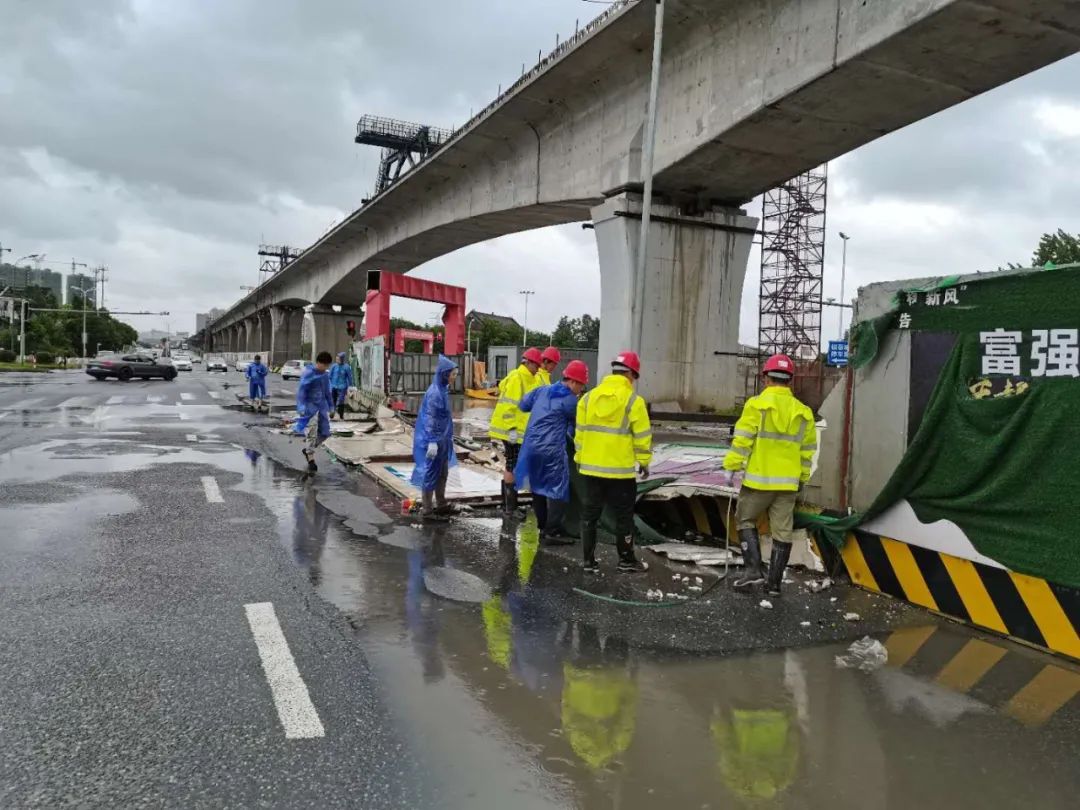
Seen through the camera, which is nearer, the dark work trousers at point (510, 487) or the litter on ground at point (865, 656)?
the litter on ground at point (865, 656)

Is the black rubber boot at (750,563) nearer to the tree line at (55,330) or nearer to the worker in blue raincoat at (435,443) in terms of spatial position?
the worker in blue raincoat at (435,443)

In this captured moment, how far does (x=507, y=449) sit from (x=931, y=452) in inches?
179

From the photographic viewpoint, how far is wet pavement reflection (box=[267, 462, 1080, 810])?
3053 mm

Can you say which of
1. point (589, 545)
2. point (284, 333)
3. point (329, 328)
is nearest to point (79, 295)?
point (284, 333)

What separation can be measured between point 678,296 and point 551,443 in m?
10.5

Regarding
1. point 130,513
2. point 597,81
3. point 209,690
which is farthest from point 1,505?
point 597,81

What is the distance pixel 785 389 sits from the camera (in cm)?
576

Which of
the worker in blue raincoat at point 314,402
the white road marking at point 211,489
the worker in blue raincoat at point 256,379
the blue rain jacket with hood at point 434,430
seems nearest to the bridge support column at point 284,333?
the worker in blue raincoat at point 256,379

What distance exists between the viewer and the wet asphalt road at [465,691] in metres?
3.01

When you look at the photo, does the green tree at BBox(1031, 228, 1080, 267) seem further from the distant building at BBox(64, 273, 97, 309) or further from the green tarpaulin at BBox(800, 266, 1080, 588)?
the distant building at BBox(64, 273, 97, 309)

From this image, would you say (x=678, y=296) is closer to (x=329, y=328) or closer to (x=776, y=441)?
(x=776, y=441)

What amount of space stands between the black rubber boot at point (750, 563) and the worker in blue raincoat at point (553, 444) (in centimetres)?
179

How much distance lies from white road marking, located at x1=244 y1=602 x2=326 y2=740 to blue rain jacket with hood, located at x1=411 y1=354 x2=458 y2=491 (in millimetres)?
3103

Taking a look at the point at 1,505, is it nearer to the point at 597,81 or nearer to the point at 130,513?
the point at 130,513
